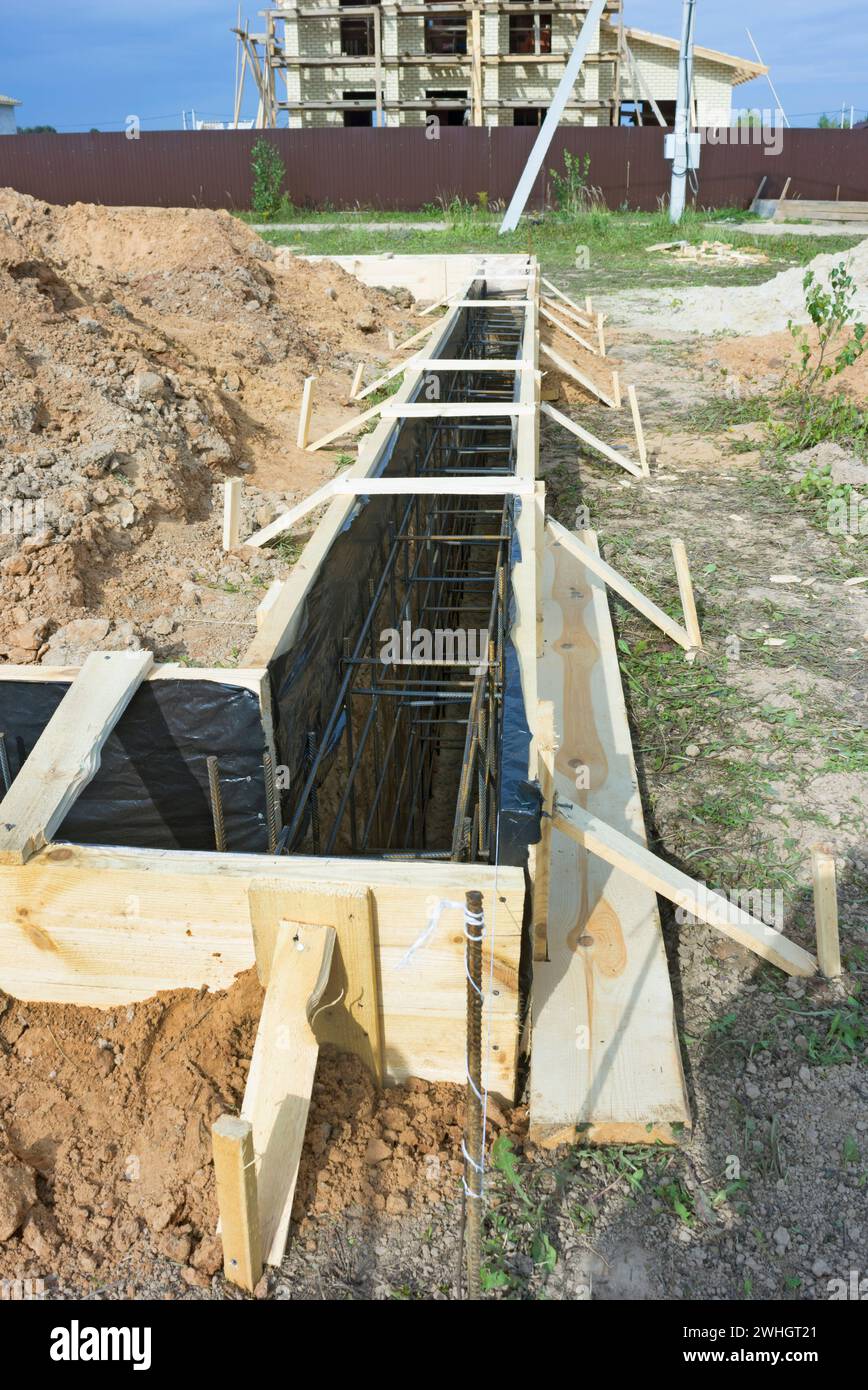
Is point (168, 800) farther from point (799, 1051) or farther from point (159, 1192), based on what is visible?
point (799, 1051)

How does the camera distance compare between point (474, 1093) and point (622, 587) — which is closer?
point (474, 1093)

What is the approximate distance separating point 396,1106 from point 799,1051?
1.31 metres

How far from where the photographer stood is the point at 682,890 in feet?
10.8

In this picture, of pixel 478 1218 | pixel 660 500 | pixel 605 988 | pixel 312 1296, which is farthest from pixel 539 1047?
pixel 660 500

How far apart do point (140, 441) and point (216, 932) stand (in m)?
5.95

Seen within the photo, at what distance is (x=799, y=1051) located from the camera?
3.21 metres

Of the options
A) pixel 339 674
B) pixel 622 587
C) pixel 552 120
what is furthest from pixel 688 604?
pixel 552 120

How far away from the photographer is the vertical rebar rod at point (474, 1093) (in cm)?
220

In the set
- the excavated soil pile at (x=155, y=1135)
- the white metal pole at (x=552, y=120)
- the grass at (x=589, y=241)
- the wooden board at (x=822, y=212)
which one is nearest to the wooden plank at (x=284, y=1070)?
the excavated soil pile at (x=155, y=1135)

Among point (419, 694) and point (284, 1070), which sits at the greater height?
point (419, 694)

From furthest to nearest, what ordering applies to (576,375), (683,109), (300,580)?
(683,109)
(576,375)
(300,580)

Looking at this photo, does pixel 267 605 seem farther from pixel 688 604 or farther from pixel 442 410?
pixel 442 410

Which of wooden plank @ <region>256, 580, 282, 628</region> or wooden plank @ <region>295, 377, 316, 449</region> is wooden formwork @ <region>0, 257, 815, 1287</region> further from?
wooden plank @ <region>295, 377, 316, 449</region>

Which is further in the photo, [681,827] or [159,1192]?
[681,827]
